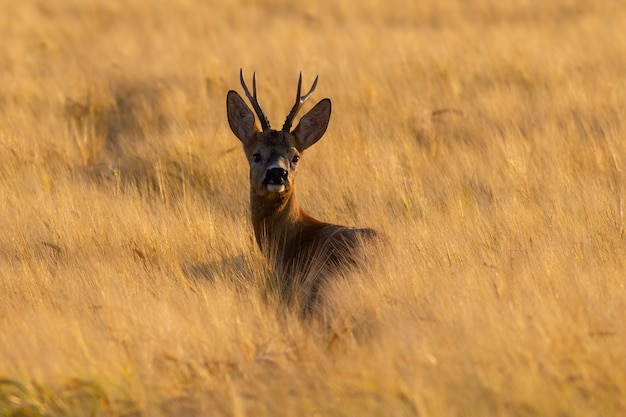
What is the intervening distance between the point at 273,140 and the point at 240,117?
411 millimetres

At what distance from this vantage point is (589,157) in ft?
24.7

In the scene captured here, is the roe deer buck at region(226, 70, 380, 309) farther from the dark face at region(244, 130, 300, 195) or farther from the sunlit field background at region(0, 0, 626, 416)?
the sunlit field background at region(0, 0, 626, 416)

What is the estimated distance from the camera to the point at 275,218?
20.3ft

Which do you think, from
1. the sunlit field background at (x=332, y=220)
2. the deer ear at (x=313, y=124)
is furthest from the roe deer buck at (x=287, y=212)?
the sunlit field background at (x=332, y=220)

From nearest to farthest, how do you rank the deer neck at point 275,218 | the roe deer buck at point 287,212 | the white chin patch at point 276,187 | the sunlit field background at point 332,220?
the sunlit field background at point 332,220, the roe deer buck at point 287,212, the white chin patch at point 276,187, the deer neck at point 275,218

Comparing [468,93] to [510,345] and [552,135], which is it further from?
[510,345]

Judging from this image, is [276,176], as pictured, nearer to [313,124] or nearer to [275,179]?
[275,179]

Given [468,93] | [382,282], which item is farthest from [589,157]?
[382,282]

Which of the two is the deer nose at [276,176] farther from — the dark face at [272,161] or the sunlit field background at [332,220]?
the sunlit field background at [332,220]

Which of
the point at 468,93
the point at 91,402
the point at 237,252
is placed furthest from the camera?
the point at 468,93

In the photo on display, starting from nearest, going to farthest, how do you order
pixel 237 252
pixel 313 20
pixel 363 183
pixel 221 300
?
pixel 221 300
pixel 237 252
pixel 363 183
pixel 313 20

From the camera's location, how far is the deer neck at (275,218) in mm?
6164

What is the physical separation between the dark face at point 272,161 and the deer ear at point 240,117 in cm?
13

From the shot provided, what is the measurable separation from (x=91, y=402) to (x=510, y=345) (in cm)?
157
